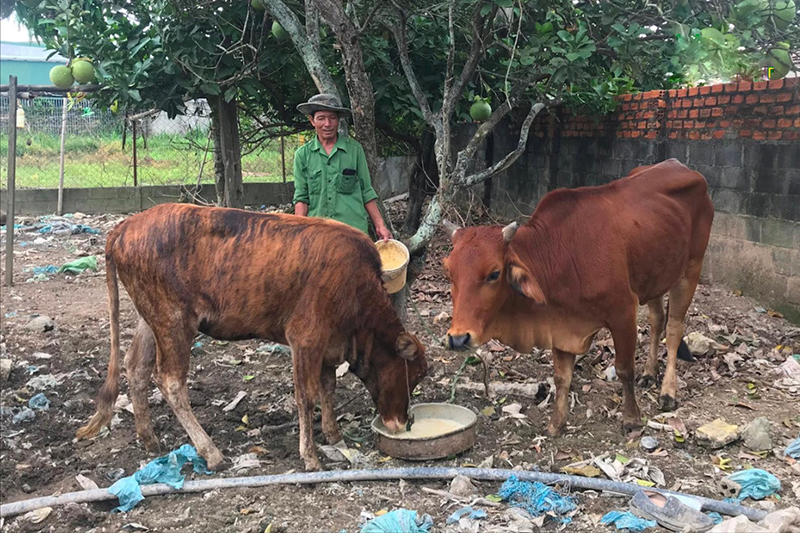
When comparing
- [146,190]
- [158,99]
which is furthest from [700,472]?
[146,190]

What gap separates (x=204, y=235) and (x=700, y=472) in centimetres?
332

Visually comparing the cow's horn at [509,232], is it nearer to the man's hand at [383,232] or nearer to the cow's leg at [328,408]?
the man's hand at [383,232]

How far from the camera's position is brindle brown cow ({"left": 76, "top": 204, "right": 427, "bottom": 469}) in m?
4.58

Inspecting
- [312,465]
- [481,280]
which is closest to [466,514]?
[312,465]

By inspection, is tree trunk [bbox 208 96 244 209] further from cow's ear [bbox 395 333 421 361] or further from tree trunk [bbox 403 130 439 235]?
cow's ear [bbox 395 333 421 361]

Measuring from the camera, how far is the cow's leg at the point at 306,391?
4.59 meters

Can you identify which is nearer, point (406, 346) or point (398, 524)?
point (398, 524)

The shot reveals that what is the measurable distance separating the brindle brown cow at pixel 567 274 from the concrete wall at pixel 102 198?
9.82 meters

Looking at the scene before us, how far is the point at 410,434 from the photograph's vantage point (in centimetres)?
494

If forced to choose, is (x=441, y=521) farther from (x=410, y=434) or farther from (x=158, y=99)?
(x=158, y=99)

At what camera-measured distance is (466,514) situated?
393 cm

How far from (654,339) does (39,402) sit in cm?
476

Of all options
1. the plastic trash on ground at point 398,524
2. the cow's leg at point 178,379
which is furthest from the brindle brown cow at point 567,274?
the cow's leg at point 178,379

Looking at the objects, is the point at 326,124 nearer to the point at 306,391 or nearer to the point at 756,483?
the point at 306,391
